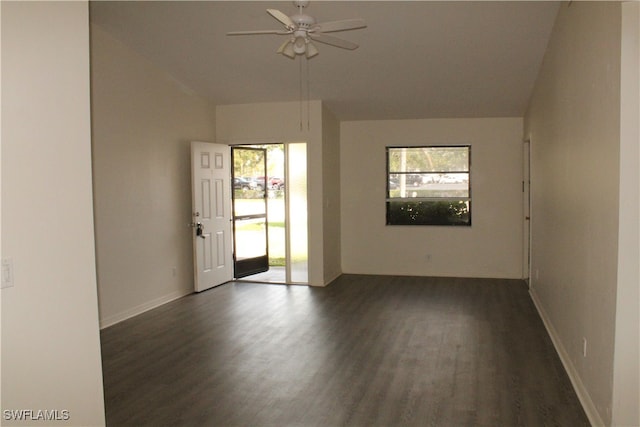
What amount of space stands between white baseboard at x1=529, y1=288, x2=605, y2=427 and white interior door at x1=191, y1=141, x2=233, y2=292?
410cm

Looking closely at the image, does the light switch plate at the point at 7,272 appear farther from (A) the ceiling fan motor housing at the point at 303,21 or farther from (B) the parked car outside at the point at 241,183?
(B) the parked car outside at the point at 241,183

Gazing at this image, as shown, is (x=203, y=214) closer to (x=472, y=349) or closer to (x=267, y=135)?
(x=267, y=135)

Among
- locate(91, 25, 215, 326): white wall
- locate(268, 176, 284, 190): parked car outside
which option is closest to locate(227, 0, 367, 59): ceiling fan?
locate(91, 25, 215, 326): white wall

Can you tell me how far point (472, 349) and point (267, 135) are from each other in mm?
4287

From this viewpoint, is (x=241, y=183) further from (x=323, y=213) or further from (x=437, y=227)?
(x=437, y=227)

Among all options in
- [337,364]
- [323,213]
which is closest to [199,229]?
[323,213]

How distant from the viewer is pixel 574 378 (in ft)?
12.6

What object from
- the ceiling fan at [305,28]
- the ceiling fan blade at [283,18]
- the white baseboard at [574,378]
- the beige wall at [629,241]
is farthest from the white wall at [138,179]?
the beige wall at [629,241]

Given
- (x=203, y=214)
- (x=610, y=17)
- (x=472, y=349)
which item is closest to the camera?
(x=610, y=17)

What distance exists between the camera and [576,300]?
385cm

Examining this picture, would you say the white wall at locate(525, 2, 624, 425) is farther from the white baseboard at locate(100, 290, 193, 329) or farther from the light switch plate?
the white baseboard at locate(100, 290, 193, 329)

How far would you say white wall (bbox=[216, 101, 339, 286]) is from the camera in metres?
7.50

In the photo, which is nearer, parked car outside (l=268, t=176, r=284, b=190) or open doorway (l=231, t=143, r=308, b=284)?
open doorway (l=231, t=143, r=308, b=284)

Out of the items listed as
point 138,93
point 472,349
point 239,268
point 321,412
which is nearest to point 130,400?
point 321,412
